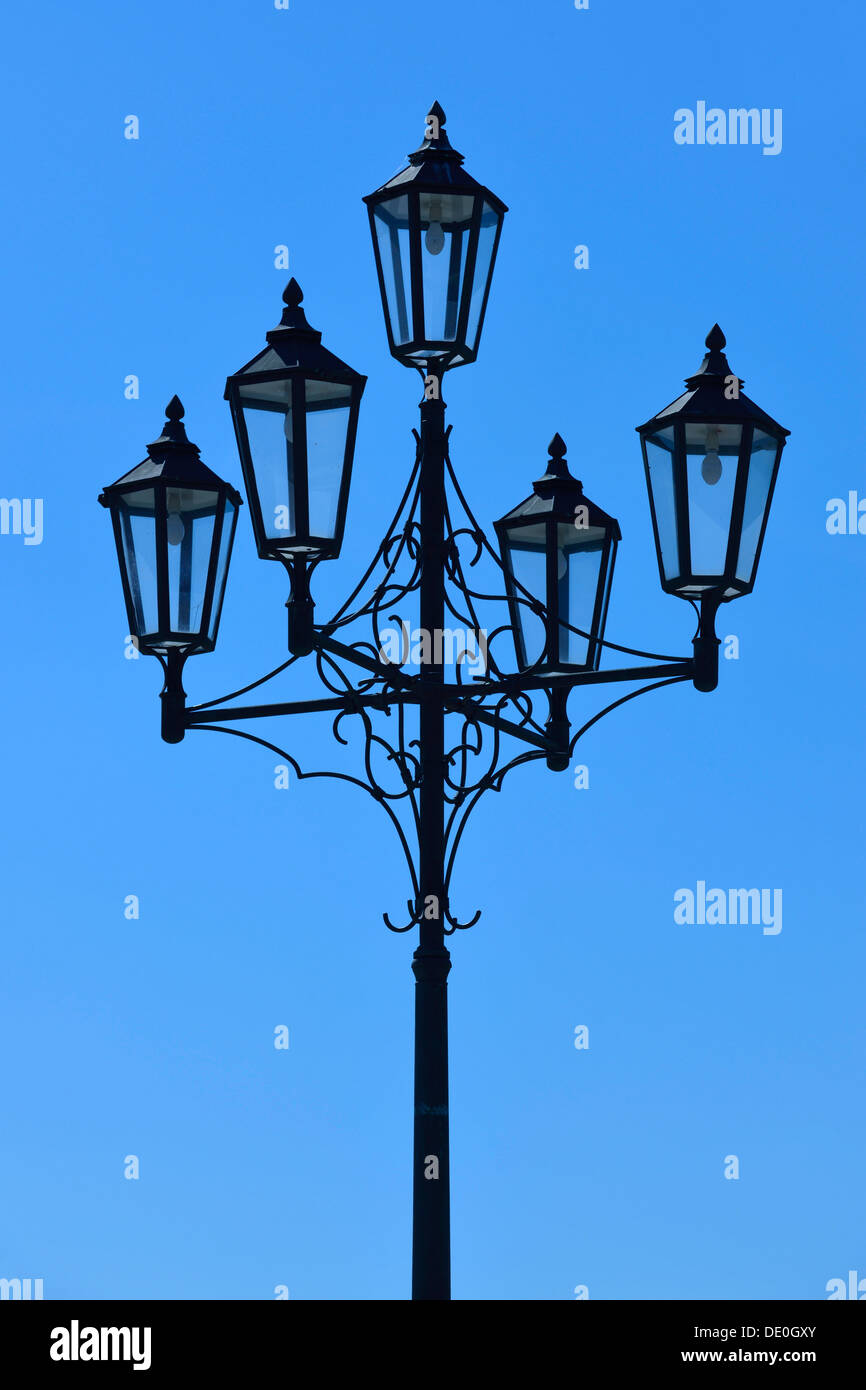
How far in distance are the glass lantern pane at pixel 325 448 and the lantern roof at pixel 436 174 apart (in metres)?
0.81

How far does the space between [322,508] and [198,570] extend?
0.75 metres

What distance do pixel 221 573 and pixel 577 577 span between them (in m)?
1.62

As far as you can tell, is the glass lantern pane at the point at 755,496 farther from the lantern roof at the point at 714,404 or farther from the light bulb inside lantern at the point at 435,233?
the light bulb inside lantern at the point at 435,233

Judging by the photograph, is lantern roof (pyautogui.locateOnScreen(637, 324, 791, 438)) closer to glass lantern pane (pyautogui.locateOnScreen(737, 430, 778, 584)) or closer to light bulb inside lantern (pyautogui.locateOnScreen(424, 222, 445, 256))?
glass lantern pane (pyautogui.locateOnScreen(737, 430, 778, 584))

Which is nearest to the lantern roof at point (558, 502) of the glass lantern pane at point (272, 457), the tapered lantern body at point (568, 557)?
the tapered lantern body at point (568, 557)

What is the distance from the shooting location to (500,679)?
29.5 ft

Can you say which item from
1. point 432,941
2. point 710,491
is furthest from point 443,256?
point 432,941

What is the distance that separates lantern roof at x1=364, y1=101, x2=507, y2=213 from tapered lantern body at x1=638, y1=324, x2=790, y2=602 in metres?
1.01

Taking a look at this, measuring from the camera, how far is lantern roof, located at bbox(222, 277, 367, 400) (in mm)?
8641

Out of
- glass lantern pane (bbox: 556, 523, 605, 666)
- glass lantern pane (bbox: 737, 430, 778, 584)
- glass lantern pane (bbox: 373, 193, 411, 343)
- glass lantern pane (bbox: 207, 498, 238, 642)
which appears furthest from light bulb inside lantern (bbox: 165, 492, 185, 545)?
glass lantern pane (bbox: 737, 430, 778, 584)

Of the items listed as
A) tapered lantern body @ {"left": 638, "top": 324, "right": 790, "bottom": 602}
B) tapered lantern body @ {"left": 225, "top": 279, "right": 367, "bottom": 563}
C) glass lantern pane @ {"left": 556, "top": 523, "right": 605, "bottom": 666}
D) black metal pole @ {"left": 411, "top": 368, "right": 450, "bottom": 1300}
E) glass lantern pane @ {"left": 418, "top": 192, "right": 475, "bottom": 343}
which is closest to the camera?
black metal pole @ {"left": 411, "top": 368, "right": 450, "bottom": 1300}

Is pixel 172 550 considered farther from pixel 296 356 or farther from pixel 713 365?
pixel 713 365
